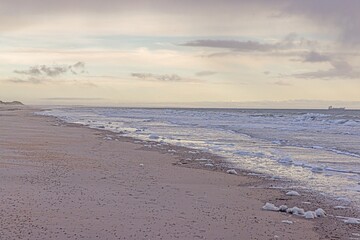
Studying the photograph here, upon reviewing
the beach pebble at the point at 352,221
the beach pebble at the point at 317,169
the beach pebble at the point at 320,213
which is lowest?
the beach pebble at the point at 317,169

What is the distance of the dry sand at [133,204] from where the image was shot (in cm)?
597

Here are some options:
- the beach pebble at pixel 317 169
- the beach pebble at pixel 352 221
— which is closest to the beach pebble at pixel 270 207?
the beach pebble at pixel 352 221

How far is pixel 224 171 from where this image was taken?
12180 mm

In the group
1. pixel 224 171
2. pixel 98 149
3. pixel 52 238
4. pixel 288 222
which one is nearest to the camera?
pixel 52 238

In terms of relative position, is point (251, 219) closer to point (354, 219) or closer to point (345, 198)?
point (354, 219)

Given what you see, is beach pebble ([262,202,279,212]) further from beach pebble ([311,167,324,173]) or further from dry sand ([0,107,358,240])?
beach pebble ([311,167,324,173])

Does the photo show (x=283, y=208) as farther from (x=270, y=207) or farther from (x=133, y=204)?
(x=133, y=204)

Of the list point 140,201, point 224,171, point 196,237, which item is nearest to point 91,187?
point 140,201

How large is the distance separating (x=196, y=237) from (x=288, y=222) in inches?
68.0

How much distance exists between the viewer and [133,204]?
746 cm

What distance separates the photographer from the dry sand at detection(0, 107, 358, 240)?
19.6ft

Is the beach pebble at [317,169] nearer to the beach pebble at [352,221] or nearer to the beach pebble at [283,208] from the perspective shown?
the beach pebble at [283,208]

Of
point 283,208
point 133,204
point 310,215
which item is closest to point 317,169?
point 283,208

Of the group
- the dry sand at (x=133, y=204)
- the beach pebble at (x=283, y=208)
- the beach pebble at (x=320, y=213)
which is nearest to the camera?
the dry sand at (x=133, y=204)
